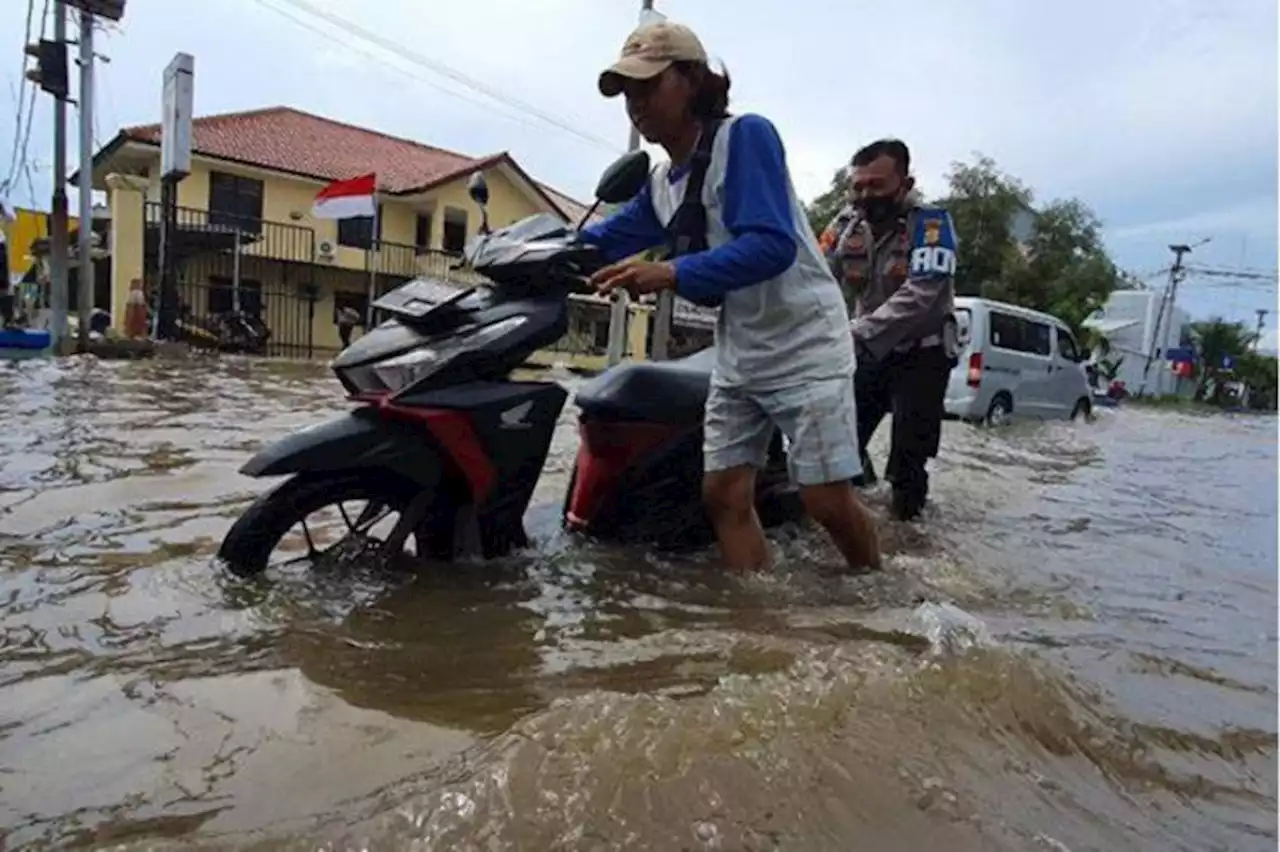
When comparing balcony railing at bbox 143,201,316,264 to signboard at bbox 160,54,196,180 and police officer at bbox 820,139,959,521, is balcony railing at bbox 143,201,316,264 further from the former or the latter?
police officer at bbox 820,139,959,521

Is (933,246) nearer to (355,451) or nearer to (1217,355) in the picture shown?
(355,451)

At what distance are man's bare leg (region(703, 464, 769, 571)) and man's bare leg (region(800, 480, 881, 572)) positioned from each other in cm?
16

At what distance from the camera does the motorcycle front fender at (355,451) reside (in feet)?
7.38

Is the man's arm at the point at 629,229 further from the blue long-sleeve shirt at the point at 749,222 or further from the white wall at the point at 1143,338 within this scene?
the white wall at the point at 1143,338

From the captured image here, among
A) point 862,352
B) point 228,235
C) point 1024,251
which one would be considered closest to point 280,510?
point 862,352

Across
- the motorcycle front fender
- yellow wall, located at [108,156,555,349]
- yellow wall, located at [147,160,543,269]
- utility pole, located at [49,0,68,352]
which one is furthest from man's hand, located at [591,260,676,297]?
yellow wall, located at [147,160,543,269]

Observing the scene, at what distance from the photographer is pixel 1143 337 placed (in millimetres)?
45469

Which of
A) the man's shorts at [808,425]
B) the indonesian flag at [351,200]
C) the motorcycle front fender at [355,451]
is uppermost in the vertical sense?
the indonesian flag at [351,200]

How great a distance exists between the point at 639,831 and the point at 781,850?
0.19 m

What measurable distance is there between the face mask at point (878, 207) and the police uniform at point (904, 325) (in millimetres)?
45

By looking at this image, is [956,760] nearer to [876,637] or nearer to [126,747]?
[876,637]

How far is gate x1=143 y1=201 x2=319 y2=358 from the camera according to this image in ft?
59.2

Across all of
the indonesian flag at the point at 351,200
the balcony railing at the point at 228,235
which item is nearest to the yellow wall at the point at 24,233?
the balcony railing at the point at 228,235

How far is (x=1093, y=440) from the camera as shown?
1062 cm
